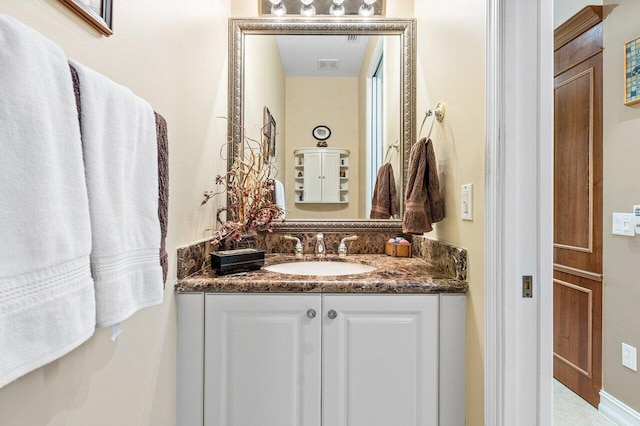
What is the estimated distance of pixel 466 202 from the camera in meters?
1.18

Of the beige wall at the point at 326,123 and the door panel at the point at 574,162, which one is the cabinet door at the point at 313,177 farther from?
the door panel at the point at 574,162

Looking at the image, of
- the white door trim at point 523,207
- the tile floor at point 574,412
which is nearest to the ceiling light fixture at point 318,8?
the white door trim at point 523,207

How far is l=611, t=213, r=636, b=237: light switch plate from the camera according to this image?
5.71 ft

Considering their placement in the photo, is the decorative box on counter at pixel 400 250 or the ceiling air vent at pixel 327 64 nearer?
the decorative box on counter at pixel 400 250

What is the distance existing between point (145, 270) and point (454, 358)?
→ 102 cm

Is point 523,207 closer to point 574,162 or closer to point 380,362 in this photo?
point 380,362

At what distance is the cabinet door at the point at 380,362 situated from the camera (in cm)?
116

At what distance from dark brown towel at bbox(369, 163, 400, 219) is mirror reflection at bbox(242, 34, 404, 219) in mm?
24

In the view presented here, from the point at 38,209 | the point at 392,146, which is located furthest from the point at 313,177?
the point at 38,209

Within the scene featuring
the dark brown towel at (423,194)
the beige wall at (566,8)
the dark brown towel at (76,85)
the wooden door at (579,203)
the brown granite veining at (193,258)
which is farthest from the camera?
the beige wall at (566,8)

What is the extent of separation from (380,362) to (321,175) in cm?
101

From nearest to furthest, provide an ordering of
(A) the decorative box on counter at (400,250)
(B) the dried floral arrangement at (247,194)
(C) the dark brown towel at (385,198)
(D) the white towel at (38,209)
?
(D) the white towel at (38,209), (B) the dried floral arrangement at (247,194), (A) the decorative box on counter at (400,250), (C) the dark brown towel at (385,198)

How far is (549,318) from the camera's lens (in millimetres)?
984

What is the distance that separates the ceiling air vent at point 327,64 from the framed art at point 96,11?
118 centimetres
